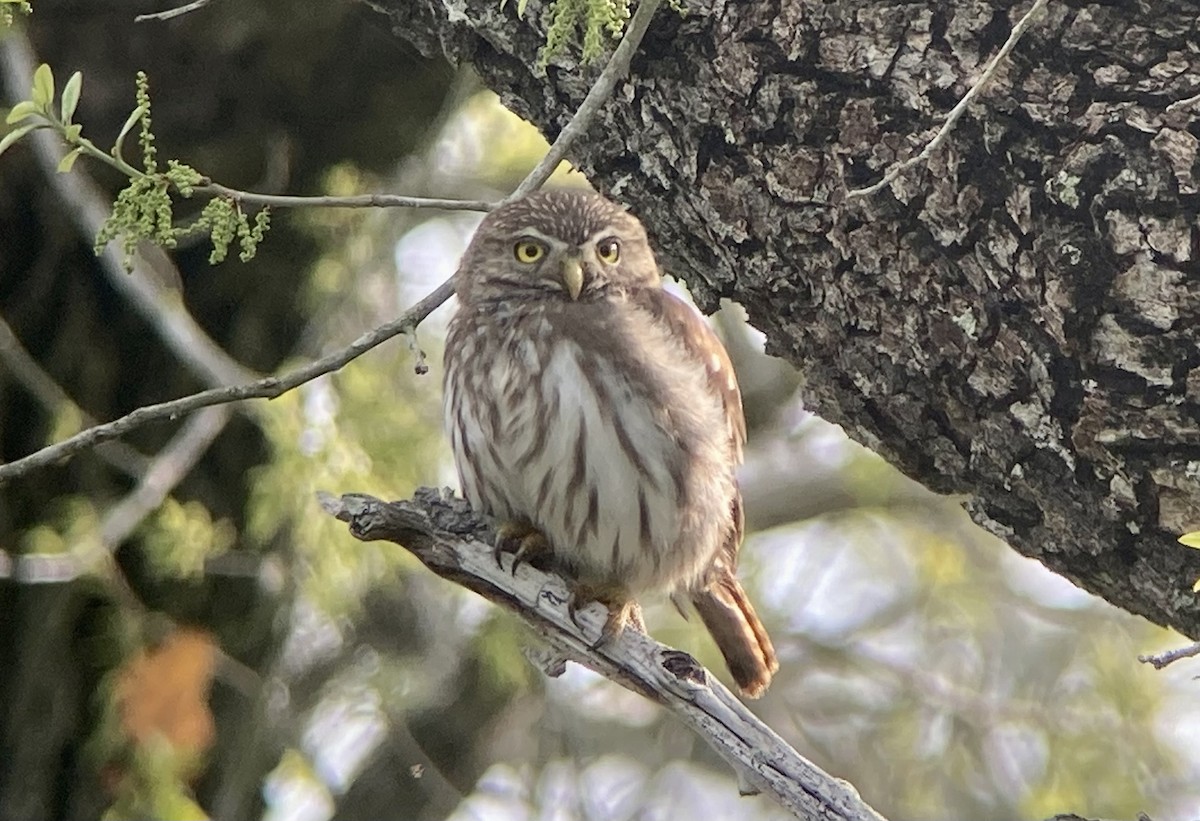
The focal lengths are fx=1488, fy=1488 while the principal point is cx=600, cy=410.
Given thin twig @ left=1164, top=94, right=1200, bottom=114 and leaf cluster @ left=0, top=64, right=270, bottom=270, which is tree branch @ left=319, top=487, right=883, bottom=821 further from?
thin twig @ left=1164, top=94, right=1200, bottom=114

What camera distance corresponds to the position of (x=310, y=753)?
5.43m

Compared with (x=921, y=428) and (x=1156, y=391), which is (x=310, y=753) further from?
(x=1156, y=391)

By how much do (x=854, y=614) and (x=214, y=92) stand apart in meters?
4.04

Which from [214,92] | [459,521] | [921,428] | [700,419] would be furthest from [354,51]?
[921,428]

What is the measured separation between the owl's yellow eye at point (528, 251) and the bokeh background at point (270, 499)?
27 centimetres

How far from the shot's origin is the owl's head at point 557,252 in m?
3.21

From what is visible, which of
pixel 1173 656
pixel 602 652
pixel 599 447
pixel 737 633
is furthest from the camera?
pixel 737 633

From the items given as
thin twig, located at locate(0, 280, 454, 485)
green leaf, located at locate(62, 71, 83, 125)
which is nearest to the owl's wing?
thin twig, located at locate(0, 280, 454, 485)

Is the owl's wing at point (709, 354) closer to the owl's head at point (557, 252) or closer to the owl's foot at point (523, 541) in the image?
the owl's head at point (557, 252)

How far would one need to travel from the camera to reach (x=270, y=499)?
14.0ft

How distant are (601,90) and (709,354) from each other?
111cm

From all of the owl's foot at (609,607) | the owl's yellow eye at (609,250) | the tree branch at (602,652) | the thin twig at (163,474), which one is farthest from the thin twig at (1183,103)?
the thin twig at (163,474)

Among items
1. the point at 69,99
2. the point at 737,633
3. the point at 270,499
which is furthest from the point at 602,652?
the point at 270,499

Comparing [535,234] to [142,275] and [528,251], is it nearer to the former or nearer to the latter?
[528,251]
